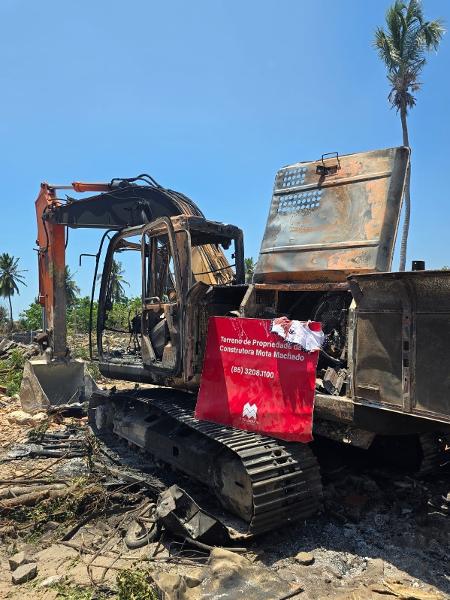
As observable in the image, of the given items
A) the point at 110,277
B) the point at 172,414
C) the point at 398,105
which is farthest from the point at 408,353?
the point at 398,105

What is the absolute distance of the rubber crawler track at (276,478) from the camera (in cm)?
390

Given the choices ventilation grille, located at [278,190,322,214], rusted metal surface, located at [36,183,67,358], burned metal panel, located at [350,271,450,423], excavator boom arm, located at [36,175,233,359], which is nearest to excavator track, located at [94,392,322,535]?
burned metal panel, located at [350,271,450,423]

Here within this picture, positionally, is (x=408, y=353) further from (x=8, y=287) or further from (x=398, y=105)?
(x=8, y=287)

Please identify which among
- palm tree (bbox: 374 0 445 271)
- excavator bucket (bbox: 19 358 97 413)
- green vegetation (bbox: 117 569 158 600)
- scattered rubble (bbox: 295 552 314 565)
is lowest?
Result: scattered rubble (bbox: 295 552 314 565)

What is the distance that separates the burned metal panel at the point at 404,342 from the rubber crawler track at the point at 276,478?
2.64ft

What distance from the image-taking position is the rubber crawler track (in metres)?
3.90

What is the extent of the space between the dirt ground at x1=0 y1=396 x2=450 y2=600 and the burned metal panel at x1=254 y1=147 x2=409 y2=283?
2.12 m

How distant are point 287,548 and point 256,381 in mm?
1314

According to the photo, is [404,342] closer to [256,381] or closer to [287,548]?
[256,381]

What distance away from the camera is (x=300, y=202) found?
5121 millimetres

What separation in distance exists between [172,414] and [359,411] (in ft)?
7.09

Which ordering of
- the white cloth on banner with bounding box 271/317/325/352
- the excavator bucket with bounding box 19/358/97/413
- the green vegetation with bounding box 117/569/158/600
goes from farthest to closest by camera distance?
the excavator bucket with bounding box 19/358/97/413
the white cloth on banner with bounding box 271/317/325/352
the green vegetation with bounding box 117/569/158/600

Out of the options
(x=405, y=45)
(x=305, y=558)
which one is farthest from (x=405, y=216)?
(x=305, y=558)

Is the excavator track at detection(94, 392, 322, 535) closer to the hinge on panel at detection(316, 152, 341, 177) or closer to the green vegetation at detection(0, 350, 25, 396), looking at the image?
the hinge on panel at detection(316, 152, 341, 177)
